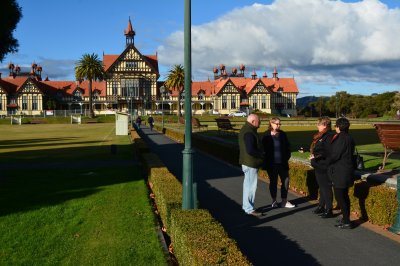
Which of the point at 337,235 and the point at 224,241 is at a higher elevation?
the point at 224,241

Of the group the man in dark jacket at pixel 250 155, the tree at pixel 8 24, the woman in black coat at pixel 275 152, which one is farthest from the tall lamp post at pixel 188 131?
the tree at pixel 8 24

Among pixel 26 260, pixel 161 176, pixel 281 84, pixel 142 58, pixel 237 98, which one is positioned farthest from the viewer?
pixel 281 84

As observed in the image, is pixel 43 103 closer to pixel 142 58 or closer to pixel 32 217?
pixel 142 58

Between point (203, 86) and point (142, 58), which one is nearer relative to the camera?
point (142, 58)

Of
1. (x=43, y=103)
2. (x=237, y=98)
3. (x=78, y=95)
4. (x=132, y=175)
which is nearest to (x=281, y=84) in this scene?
(x=237, y=98)

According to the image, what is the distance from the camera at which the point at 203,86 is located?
10062 cm

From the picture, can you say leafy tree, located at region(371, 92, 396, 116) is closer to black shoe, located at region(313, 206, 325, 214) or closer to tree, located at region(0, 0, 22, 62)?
tree, located at region(0, 0, 22, 62)

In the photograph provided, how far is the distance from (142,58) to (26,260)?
3322 inches

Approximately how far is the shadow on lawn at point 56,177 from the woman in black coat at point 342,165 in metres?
5.72

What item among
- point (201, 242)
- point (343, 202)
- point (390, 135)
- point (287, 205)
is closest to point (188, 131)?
point (201, 242)

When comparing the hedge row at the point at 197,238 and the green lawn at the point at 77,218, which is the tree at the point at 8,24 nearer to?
the green lawn at the point at 77,218

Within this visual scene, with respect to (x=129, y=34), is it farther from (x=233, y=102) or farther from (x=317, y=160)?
(x=317, y=160)

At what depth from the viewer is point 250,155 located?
25.5 ft

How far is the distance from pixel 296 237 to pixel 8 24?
509 inches
